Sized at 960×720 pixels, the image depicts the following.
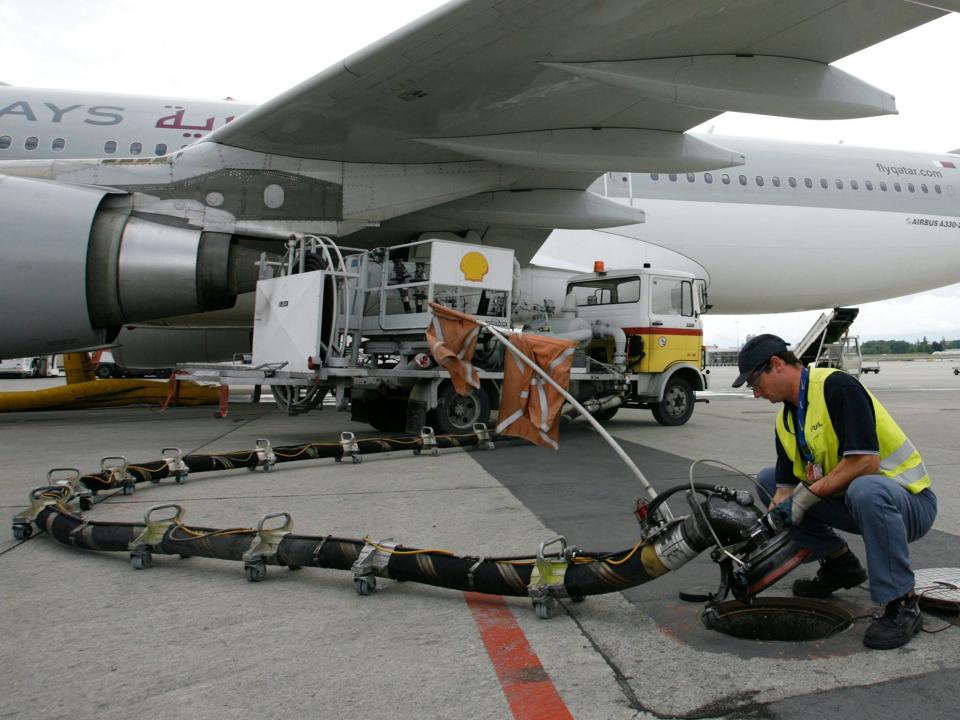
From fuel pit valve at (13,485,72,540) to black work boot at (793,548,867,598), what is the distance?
3.77m

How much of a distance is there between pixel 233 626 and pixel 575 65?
560 cm

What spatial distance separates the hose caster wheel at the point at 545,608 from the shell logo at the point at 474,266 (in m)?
5.28

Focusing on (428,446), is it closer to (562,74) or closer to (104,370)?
(562,74)

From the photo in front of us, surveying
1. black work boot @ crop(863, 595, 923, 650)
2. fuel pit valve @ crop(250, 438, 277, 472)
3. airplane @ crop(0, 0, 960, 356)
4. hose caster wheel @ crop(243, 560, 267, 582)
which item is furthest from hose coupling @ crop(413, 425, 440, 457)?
black work boot @ crop(863, 595, 923, 650)

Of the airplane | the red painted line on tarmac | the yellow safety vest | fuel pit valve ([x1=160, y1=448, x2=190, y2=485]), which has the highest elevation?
the airplane

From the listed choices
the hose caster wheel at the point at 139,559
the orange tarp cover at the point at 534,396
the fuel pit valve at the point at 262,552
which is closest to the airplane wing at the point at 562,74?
the orange tarp cover at the point at 534,396

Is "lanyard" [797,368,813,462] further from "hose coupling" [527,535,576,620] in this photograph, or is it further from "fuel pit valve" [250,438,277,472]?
"fuel pit valve" [250,438,277,472]

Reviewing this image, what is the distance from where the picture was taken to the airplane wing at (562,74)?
570 centimetres

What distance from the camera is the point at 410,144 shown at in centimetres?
804

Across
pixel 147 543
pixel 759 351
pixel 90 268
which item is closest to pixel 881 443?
pixel 759 351

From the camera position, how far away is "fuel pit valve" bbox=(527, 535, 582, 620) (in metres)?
2.59

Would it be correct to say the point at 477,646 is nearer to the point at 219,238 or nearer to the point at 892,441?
the point at 892,441

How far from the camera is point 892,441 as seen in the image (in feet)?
8.34

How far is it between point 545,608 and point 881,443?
53.6 inches
